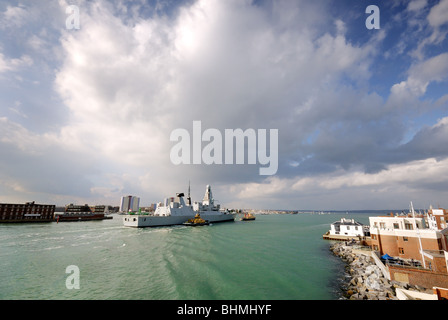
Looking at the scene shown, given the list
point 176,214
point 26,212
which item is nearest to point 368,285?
point 176,214

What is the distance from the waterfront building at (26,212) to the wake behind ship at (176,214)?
128 feet

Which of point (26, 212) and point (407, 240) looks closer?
point (407, 240)

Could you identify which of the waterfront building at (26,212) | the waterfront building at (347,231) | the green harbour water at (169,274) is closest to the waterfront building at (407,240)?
the green harbour water at (169,274)

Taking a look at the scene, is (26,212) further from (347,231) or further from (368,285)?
(347,231)

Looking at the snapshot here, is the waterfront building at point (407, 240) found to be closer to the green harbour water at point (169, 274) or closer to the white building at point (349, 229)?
the green harbour water at point (169, 274)

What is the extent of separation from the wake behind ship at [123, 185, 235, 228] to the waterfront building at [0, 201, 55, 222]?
39.1m

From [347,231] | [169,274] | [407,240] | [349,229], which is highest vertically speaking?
[407,240]

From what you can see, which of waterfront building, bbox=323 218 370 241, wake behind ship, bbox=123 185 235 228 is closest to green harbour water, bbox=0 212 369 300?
waterfront building, bbox=323 218 370 241

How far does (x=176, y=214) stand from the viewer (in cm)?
6981

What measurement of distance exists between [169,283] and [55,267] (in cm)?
1443

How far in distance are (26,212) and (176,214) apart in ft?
208

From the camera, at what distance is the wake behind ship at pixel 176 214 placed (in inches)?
2369

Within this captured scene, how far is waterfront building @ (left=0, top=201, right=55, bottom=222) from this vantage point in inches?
2826
